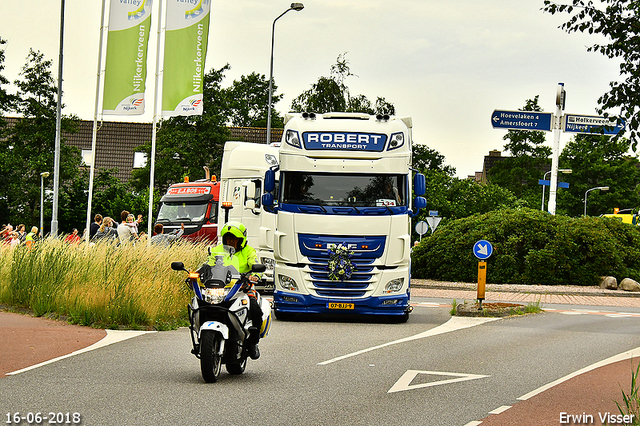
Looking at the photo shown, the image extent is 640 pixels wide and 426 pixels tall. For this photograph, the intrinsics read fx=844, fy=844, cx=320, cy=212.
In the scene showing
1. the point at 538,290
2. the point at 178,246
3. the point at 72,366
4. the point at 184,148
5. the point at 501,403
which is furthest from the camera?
the point at 184,148

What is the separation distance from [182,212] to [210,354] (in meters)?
21.1

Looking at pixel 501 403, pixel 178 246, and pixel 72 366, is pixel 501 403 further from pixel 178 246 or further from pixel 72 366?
pixel 178 246

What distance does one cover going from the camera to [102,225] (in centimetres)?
1966

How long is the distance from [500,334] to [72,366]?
7245 mm

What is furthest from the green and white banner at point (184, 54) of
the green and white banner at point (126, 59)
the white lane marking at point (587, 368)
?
the white lane marking at point (587, 368)

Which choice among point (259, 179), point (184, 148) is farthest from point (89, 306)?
point (184, 148)

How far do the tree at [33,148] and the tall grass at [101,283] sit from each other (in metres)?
34.9

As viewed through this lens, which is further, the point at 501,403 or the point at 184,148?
the point at 184,148

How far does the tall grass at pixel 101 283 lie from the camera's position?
12.9m

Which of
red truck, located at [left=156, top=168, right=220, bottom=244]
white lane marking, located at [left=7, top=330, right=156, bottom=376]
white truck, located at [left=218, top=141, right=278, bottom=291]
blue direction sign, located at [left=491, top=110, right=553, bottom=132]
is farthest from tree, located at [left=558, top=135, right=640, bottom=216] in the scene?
white lane marking, located at [left=7, top=330, right=156, bottom=376]

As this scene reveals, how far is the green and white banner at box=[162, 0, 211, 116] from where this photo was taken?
28219 millimetres

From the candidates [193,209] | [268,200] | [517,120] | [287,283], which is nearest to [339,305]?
[287,283]

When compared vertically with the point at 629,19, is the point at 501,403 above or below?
below

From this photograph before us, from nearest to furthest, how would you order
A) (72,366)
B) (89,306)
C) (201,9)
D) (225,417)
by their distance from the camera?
(225,417) → (72,366) → (89,306) → (201,9)
